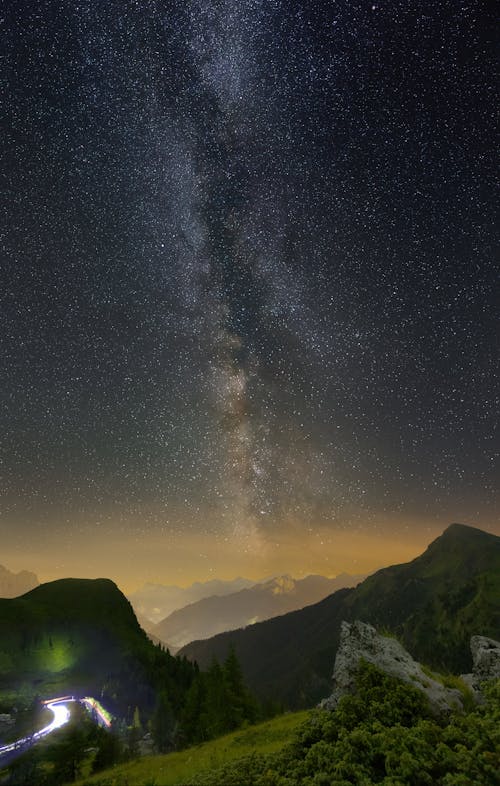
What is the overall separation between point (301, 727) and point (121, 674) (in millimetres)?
207399

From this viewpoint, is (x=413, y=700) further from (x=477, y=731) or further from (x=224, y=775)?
(x=224, y=775)

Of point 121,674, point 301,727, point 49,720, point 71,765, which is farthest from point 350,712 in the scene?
point 121,674

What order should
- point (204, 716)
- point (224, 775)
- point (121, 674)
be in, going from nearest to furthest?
point (224, 775) < point (204, 716) < point (121, 674)

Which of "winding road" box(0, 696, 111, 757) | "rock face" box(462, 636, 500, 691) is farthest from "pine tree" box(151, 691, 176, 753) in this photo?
"rock face" box(462, 636, 500, 691)

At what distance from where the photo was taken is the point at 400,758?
12.3 m

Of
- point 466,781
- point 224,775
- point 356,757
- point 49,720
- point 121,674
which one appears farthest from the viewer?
point 121,674

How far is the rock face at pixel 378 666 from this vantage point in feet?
61.1

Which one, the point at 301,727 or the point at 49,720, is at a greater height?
the point at 301,727

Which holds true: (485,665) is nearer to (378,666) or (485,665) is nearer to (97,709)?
(378,666)

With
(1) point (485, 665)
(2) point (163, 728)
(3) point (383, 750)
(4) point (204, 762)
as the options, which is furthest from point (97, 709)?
(3) point (383, 750)

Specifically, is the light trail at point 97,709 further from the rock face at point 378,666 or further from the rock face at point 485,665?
the rock face at point 485,665

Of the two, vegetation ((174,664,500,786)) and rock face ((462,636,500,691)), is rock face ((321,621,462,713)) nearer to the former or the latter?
vegetation ((174,664,500,786))

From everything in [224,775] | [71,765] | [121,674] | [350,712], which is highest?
[350,712]

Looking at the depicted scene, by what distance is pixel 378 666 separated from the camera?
64.7ft
